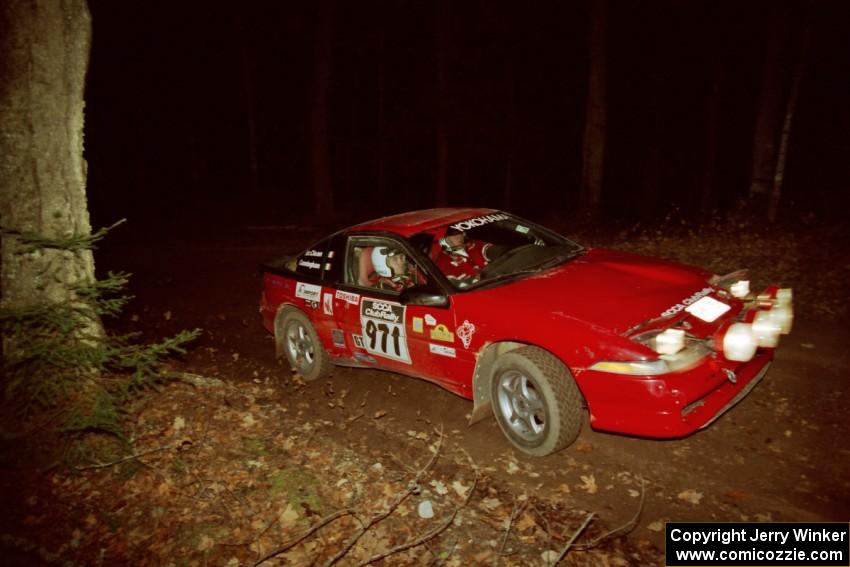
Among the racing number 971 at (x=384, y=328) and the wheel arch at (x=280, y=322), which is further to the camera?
the wheel arch at (x=280, y=322)

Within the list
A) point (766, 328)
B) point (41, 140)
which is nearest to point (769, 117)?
point (766, 328)

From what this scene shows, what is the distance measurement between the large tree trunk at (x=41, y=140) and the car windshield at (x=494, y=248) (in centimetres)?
279

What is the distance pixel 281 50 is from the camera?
2570 cm

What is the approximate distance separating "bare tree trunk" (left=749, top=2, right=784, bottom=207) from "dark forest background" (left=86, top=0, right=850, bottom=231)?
2.2 inches

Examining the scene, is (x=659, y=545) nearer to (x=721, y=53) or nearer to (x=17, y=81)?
(x=17, y=81)

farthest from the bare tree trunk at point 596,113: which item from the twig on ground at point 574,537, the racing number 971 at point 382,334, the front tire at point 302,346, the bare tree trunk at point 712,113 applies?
the bare tree trunk at point 712,113

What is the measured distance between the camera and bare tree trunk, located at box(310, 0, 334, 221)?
18953 millimetres

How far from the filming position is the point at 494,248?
18.2 feet

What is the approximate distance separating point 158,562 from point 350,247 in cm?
307

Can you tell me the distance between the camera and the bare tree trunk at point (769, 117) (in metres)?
11.1

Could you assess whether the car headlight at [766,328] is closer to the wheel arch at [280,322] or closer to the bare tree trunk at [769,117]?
the wheel arch at [280,322]

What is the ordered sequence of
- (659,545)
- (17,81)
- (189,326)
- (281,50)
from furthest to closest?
(281,50)
(189,326)
(17,81)
(659,545)

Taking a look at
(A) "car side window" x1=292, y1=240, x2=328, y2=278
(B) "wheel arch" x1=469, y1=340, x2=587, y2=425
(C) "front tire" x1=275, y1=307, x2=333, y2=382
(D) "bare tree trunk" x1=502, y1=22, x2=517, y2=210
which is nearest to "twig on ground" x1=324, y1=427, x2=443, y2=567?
(B) "wheel arch" x1=469, y1=340, x2=587, y2=425

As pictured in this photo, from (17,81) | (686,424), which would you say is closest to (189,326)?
(17,81)
